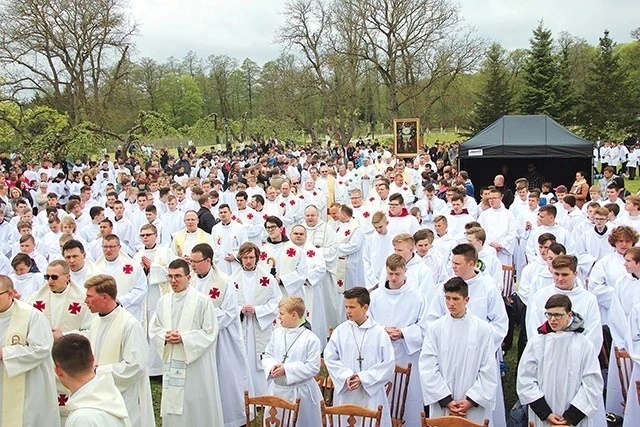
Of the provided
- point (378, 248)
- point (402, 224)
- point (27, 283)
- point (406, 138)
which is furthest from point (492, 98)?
point (27, 283)

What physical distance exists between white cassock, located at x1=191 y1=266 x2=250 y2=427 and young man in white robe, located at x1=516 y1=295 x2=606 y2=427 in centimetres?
310

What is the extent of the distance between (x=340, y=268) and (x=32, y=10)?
26208 millimetres

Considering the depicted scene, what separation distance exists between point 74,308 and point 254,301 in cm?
202

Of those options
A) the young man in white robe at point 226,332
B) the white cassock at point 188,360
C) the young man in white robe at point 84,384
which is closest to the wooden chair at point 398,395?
the white cassock at point 188,360

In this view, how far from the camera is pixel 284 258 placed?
28.0ft

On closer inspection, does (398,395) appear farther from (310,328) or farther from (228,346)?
(228,346)

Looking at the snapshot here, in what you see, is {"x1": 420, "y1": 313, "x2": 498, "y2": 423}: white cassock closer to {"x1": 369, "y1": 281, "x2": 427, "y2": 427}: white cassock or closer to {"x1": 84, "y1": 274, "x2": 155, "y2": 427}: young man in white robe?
{"x1": 369, "y1": 281, "x2": 427, "y2": 427}: white cassock

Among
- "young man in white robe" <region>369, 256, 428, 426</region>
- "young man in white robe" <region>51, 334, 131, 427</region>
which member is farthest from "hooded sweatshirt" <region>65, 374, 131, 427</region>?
"young man in white robe" <region>369, 256, 428, 426</region>

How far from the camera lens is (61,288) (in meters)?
6.19

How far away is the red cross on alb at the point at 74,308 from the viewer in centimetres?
623

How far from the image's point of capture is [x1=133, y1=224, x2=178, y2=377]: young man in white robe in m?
8.41

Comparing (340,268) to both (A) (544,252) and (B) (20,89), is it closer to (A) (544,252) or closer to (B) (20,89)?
(A) (544,252)

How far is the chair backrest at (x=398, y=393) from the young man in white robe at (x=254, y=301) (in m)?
1.88

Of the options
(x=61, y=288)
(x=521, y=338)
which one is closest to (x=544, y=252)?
(x=521, y=338)
